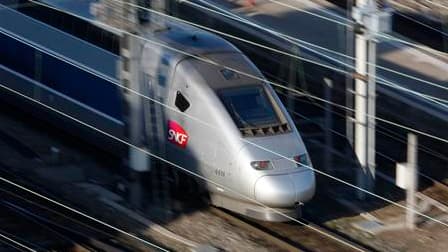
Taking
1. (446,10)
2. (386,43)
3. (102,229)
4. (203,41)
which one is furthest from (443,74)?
(102,229)

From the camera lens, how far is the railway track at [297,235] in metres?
16.3

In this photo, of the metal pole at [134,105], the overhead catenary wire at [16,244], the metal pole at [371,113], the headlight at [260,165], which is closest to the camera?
the overhead catenary wire at [16,244]

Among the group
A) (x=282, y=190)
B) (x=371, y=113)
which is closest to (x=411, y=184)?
(x=371, y=113)

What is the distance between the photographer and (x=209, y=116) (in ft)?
54.8

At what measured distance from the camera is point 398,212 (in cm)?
1778

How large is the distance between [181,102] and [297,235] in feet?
8.23

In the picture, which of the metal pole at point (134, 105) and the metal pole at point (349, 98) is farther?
the metal pole at point (349, 98)

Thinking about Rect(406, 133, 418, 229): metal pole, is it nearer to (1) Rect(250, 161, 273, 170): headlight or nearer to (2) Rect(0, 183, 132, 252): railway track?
(1) Rect(250, 161, 273, 170): headlight

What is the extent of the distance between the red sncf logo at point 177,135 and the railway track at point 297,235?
1081 millimetres

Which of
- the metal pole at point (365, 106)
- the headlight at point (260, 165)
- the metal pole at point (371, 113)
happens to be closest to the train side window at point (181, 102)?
the headlight at point (260, 165)

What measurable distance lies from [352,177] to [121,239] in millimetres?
4465

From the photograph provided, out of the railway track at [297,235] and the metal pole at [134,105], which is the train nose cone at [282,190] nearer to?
the railway track at [297,235]

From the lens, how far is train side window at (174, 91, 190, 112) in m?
17.0

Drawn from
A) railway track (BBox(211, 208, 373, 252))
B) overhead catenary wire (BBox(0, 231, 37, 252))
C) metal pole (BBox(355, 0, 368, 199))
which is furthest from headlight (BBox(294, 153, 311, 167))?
overhead catenary wire (BBox(0, 231, 37, 252))
